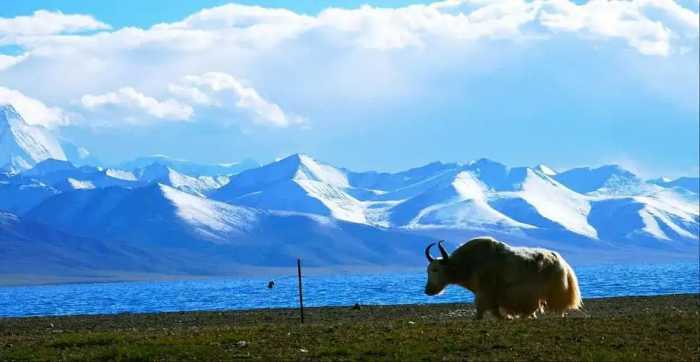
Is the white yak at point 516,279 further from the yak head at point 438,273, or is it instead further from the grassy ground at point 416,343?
the grassy ground at point 416,343

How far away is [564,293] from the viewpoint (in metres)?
29.3

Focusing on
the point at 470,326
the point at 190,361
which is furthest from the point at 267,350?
the point at 470,326

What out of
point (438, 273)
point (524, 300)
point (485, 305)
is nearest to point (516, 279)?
point (524, 300)

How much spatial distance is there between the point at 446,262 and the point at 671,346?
8.03 m

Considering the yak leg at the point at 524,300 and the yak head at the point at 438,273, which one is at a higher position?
the yak head at the point at 438,273

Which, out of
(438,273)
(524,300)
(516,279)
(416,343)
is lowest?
(416,343)

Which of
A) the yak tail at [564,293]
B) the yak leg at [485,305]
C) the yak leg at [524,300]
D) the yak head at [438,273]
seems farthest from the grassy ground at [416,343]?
the yak head at [438,273]

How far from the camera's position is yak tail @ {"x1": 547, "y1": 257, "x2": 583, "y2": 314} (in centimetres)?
2912

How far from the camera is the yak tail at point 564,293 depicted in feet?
95.6

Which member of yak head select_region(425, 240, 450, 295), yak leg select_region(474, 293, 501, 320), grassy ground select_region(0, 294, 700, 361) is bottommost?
grassy ground select_region(0, 294, 700, 361)

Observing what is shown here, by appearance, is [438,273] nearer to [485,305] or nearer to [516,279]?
[485,305]

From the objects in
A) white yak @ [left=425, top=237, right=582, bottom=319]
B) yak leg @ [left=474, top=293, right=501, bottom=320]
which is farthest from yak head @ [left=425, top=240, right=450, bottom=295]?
yak leg @ [left=474, top=293, right=501, bottom=320]

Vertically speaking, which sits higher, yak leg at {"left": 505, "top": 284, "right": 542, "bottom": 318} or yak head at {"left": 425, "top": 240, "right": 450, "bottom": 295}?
yak head at {"left": 425, "top": 240, "right": 450, "bottom": 295}

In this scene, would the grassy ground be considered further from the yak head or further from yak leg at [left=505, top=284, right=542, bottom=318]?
the yak head
